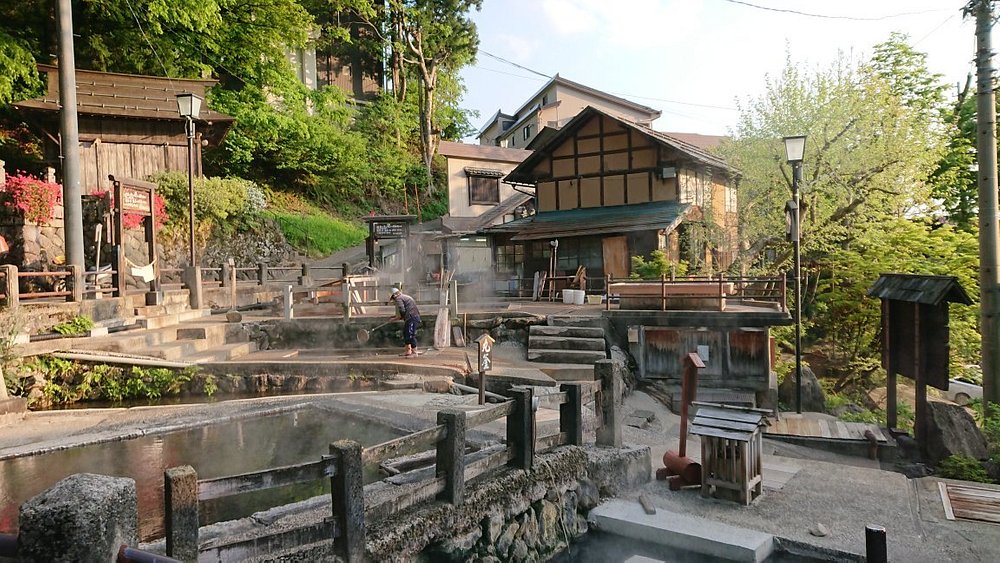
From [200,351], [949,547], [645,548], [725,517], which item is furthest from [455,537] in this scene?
A: [200,351]

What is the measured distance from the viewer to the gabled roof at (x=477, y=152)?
95.0 feet

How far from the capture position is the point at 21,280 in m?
13.9

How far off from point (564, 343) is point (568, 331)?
520 millimetres

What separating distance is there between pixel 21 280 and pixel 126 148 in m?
8.54

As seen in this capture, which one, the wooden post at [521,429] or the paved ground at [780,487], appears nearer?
the paved ground at [780,487]

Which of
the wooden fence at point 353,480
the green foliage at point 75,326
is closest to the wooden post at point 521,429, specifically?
the wooden fence at point 353,480

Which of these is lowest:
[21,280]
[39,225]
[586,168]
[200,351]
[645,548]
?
[645,548]

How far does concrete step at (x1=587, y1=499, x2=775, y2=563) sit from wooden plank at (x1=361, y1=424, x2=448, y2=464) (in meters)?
2.58

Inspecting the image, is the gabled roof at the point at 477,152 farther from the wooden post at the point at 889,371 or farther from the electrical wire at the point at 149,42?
the wooden post at the point at 889,371

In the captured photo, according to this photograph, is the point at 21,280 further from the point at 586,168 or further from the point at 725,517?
the point at 586,168

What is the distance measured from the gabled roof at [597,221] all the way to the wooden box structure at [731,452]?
43.0 ft

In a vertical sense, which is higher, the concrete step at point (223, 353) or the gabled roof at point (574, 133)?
the gabled roof at point (574, 133)

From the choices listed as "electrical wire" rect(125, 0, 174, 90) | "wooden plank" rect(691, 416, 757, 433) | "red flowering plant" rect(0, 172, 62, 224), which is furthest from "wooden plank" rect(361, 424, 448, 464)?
"electrical wire" rect(125, 0, 174, 90)

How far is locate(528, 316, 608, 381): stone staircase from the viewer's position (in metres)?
12.2
